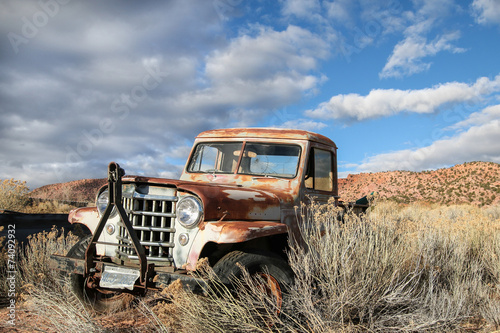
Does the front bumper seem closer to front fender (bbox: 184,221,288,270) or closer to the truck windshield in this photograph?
front fender (bbox: 184,221,288,270)

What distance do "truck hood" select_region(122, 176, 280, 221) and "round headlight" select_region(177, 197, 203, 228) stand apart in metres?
0.06

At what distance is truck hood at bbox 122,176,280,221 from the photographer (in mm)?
3564

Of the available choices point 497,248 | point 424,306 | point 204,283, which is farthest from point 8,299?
point 497,248

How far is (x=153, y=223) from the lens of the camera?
3.69 metres

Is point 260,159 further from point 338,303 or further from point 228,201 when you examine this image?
point 338,303

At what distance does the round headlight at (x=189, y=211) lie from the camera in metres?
3.51

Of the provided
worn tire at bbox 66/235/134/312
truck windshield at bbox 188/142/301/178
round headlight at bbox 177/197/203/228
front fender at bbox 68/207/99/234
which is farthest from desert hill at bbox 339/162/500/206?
round headlight at bbox 177/197/203/228

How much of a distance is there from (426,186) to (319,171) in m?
38.0

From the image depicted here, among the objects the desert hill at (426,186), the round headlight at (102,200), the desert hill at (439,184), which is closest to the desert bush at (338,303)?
the round headlight at (102,200)

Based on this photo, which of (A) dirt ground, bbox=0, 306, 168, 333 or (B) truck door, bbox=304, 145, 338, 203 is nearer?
(A) dirt ground, bbox=0, 306, 168, 333

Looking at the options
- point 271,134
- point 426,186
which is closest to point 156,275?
point 271,134

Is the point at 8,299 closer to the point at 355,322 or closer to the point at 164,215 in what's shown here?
the point at 164,215

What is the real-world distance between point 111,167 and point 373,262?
8.87 feet

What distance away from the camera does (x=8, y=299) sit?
5359mm
